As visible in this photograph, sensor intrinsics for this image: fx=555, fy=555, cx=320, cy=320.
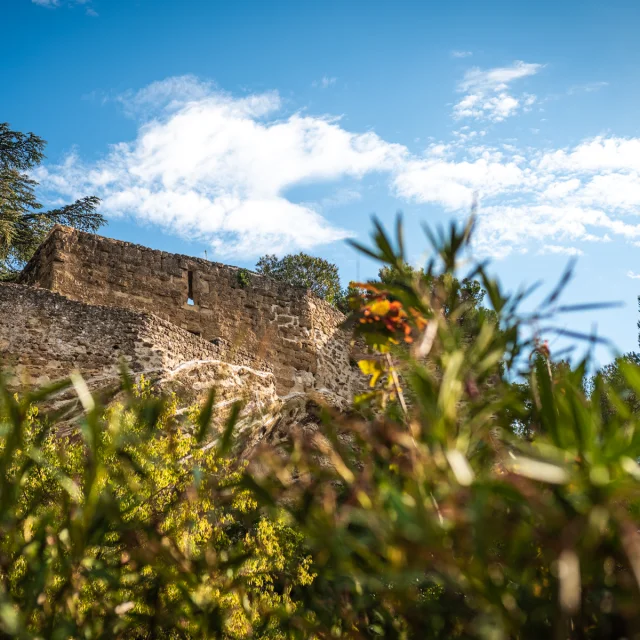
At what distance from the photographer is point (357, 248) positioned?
1.76 meters

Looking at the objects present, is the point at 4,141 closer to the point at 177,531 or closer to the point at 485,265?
the point at 177,531

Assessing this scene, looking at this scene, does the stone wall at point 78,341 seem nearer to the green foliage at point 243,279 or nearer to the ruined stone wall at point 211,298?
the ruined stone wall at point 211,298

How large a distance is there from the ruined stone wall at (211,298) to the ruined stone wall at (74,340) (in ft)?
5.11

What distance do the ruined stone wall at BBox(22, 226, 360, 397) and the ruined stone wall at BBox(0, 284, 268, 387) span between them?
1.56 m

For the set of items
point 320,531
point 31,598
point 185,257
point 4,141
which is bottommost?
point 31,598

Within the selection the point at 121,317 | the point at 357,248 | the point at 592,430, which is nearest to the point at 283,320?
the point at 121,317

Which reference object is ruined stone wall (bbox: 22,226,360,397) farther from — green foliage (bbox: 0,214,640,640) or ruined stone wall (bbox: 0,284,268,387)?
green foliage (bbox: 0,214,640,640)

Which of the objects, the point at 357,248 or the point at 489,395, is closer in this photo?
the point at 489,395

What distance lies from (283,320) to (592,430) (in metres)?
9.49

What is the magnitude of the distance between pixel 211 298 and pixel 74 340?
11.7ft

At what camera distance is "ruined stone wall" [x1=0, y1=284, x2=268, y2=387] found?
6094mm

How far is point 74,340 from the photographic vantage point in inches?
253

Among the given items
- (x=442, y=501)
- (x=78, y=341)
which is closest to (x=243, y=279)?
(x=78, y=341)

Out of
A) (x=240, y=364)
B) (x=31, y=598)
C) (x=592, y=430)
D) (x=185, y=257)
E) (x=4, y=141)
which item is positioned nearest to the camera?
(x=592, y=430)
